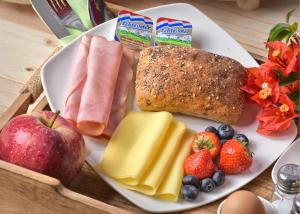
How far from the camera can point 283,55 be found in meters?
1.30

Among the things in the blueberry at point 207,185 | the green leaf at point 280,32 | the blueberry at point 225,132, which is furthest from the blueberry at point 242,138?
the green leaf at point 280,32

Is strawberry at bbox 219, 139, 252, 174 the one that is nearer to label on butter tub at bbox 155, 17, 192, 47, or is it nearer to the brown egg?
the brown egg

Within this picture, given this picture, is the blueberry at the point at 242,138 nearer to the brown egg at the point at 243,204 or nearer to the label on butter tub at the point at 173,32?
the brown egg at the point at 243,204

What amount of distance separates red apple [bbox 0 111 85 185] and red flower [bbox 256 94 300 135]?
1.30 feet

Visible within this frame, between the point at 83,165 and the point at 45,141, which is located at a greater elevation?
the point at 45,141

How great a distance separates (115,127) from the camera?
129 centimetres

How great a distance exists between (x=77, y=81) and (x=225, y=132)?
13.4 inches

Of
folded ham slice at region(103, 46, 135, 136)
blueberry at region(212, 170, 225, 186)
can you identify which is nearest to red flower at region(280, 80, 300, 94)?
blueberry at region(212, 170, 225, 186)

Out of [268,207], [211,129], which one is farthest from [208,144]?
[268,207]

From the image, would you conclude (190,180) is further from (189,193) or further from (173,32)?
(173,32)

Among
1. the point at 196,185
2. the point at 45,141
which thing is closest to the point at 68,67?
the point at 45,141

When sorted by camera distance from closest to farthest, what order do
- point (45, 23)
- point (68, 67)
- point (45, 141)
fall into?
point (45, 141), point (68, 67), point (45, 23)

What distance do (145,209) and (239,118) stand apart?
1.07 ft

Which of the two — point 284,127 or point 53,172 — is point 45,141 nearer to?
point 53,172
